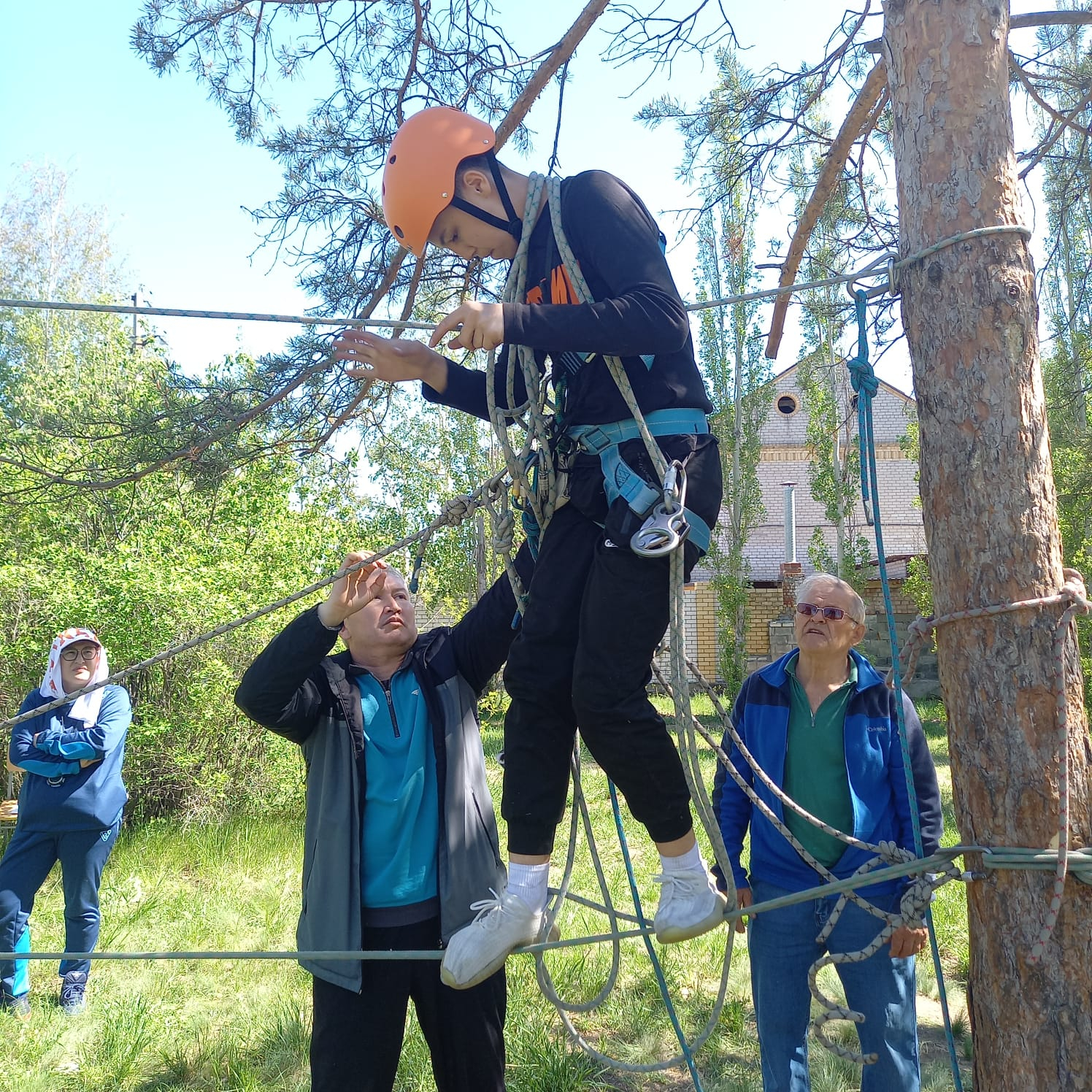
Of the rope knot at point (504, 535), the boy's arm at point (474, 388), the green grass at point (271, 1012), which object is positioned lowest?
the green grass at point (271, 1012)

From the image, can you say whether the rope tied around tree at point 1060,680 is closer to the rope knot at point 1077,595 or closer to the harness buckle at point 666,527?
the rope knot at point 1077,595

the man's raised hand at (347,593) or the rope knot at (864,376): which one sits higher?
the rope knot at (864,376)

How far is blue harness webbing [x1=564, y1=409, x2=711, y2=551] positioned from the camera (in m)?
2.07

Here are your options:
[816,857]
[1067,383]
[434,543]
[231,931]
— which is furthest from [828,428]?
[816,857]

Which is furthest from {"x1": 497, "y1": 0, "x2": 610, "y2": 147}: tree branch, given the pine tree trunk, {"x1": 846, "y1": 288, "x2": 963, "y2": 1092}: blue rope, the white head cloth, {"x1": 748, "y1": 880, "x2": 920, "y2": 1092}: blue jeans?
the white head cloth

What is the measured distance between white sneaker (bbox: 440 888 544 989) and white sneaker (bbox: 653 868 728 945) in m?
0.27

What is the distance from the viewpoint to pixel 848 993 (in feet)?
9.08

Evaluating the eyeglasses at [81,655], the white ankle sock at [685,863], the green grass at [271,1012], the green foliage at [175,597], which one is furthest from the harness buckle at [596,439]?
the green foliage at [175,597]

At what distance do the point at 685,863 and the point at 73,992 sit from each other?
351 centimetres

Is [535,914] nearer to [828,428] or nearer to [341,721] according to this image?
[341,721]

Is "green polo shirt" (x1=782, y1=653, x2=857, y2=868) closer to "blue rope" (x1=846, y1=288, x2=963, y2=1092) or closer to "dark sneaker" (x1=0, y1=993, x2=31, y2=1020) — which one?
"blue rope" (x1=846, y1=288, x2=963, y2=1092)

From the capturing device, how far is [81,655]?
4.70 metres

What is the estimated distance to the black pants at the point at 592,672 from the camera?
80.1 inches

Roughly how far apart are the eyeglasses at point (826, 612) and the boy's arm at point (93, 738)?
3.12m
